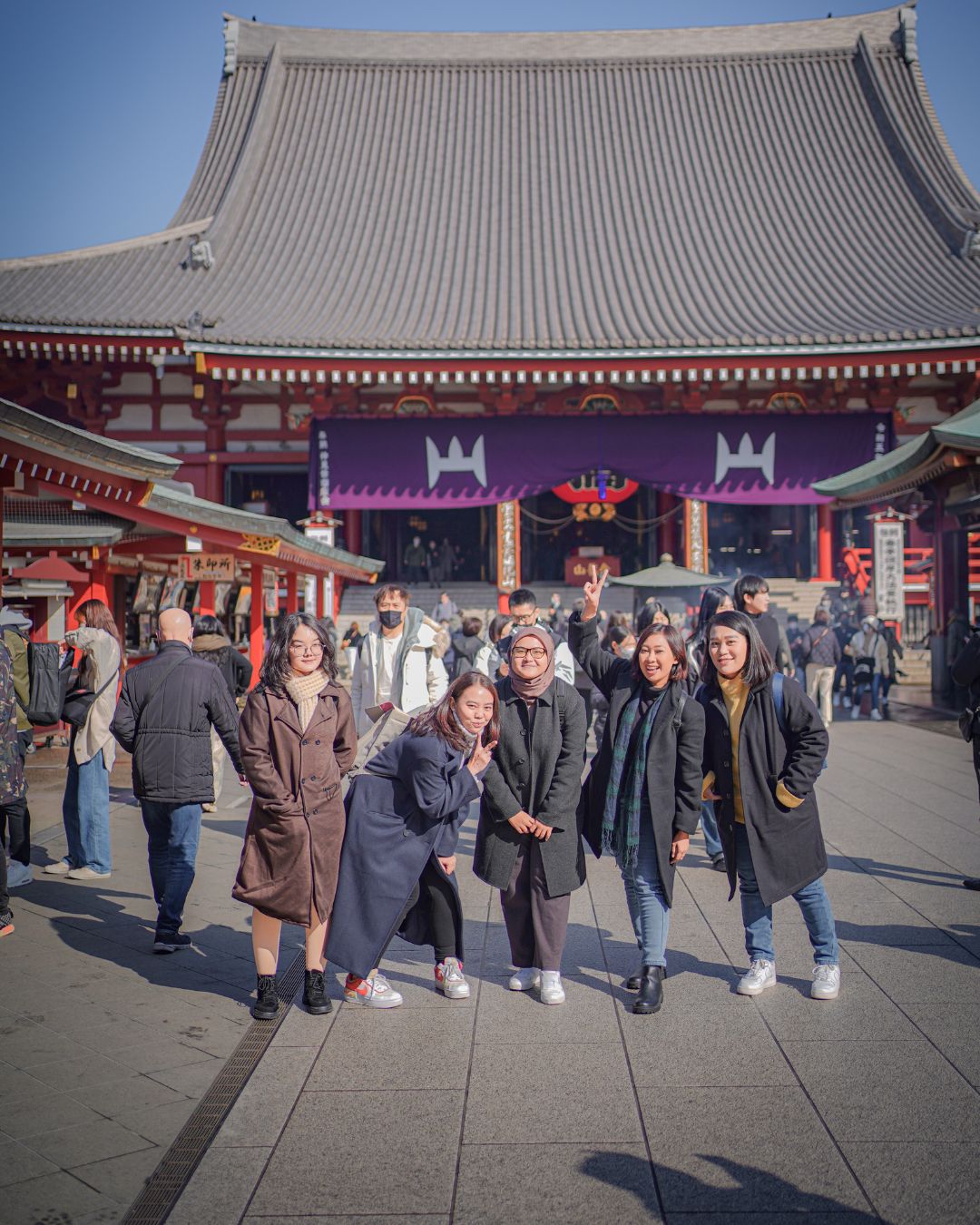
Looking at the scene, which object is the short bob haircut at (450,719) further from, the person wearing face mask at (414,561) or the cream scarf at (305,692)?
the person wearing face mask at (414,561)

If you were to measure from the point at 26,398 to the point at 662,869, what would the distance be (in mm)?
17930

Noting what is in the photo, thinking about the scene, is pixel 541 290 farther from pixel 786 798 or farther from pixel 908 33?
pixel 786 798

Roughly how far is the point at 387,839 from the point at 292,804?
404 mm

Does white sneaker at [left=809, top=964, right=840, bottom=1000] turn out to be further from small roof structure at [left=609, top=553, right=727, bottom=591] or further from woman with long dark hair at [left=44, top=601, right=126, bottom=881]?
small roof structure at [left=609, top=553, right=727, bottom=591]

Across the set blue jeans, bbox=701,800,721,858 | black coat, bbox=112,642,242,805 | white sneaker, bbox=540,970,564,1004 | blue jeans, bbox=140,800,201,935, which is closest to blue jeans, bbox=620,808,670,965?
white sneaker, bbox=540,970,564,1004

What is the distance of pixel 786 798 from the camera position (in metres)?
4.17

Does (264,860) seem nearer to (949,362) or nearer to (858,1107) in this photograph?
(858,1107)

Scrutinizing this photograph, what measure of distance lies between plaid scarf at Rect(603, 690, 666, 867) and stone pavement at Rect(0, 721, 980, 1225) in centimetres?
65

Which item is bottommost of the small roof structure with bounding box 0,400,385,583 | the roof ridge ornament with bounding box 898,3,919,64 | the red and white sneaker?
the red and white sneaker

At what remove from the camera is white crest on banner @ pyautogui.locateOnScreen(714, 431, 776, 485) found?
61.9 feet

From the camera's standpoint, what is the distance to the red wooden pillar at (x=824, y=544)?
1989cm

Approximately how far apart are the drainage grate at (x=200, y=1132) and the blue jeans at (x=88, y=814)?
7.82 feet

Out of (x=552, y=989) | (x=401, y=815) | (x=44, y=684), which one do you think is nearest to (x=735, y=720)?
(x=552, y=989)

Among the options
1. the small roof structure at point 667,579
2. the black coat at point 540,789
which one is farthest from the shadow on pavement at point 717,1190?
the small roof structure at point 667,579
